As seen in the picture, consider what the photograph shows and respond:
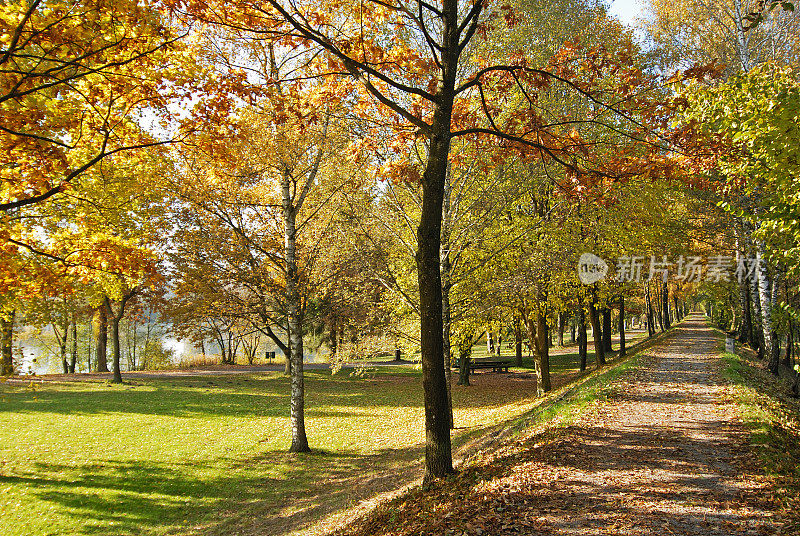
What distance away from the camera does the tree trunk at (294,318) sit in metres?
11.8

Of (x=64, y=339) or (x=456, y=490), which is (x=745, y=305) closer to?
(x=456, y=490)

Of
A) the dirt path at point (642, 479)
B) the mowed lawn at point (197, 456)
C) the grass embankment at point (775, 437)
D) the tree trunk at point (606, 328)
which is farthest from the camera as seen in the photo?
the tree trunk at point (606, 328)

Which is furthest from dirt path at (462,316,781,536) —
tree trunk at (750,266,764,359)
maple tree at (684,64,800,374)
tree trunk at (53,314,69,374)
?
tree trunk at (53,314,69,374)

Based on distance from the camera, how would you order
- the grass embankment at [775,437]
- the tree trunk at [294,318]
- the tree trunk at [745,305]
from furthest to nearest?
the tree trunk at [745,305] < the tree trunk at [294,318] < the grass embankment at [775,437]

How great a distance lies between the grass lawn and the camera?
8.34 m

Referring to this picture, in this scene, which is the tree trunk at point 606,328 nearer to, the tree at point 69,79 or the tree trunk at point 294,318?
the tree trunk at point 294,318

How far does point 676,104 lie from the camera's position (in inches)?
243

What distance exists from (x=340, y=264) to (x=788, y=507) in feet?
32.3

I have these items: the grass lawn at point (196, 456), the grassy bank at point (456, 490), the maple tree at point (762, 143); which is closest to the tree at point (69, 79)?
the grass lawn at point (196, 456)

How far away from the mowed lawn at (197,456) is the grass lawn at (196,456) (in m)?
0.04

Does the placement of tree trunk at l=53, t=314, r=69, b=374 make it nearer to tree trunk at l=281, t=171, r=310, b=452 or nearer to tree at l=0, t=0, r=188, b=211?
tree trunk at l=281, t=171, r=310, b=452

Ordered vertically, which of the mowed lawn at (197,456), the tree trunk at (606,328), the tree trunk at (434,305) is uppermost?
the tree trunk at (434,305)

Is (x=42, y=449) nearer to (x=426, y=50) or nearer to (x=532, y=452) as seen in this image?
(x=532, y=452)

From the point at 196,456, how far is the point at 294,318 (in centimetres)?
437
